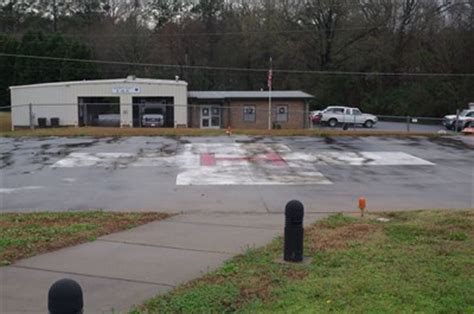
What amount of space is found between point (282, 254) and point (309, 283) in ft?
4.51

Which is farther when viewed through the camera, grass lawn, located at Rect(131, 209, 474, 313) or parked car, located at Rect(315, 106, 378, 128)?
parked car, located at Rect(315, 106, 378, 128)

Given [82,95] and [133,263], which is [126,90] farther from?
[133,263]

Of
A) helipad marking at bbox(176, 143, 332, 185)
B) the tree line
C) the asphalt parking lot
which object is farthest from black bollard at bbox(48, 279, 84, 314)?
the tree line

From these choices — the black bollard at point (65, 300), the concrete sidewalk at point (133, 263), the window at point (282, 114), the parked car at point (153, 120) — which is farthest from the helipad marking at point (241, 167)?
the window at point (282, 114)

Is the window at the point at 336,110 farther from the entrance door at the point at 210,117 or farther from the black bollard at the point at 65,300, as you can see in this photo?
the black bollard at the point at 65,300

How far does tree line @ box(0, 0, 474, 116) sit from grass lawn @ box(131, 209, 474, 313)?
2225 inches

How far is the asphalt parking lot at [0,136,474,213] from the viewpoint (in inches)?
486

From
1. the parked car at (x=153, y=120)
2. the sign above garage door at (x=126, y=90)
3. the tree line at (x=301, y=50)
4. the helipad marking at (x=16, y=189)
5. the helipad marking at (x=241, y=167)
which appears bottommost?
the helipad marking at (x=16, y=189)

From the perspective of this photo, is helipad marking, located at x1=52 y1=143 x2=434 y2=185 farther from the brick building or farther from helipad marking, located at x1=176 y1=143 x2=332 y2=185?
the brick building

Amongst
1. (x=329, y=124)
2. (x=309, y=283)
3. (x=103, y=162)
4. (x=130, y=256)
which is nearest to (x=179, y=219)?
(x=130, y=256)

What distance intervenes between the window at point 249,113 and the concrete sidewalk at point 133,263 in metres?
40.6

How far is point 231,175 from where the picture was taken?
53.5ft

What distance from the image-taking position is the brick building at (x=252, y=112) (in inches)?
1975

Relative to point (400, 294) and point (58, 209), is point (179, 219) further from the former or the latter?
point (400, 294)
